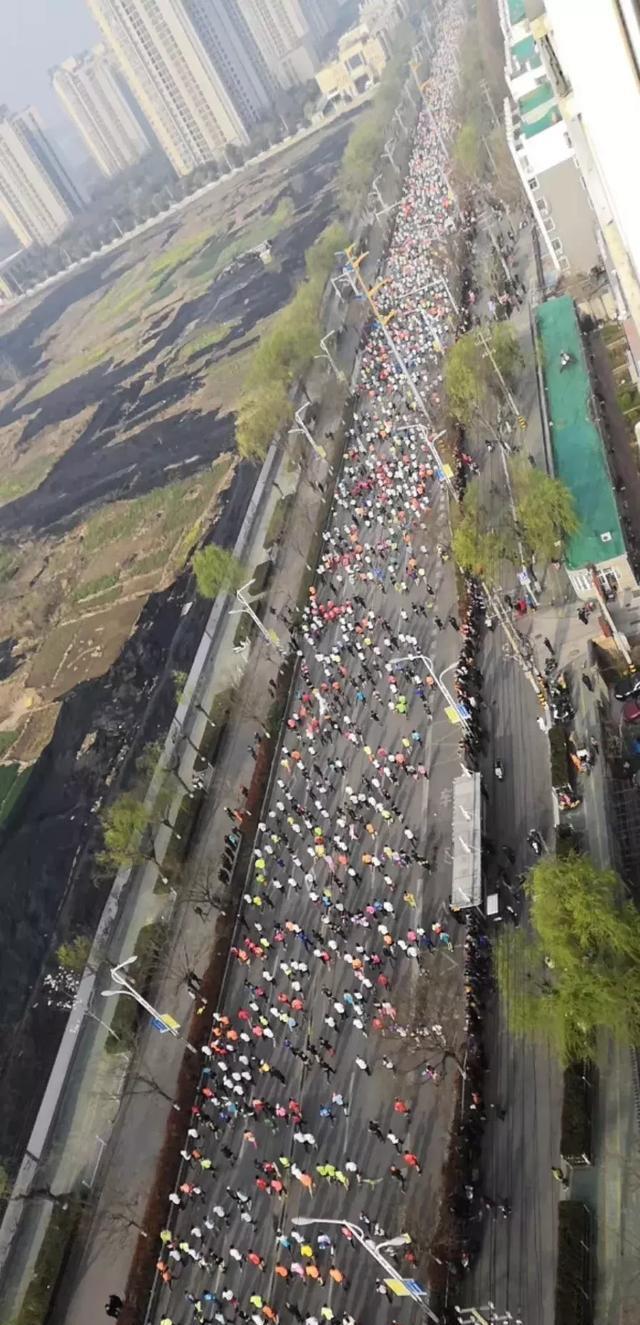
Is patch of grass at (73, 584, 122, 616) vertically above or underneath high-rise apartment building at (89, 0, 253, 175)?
underneath

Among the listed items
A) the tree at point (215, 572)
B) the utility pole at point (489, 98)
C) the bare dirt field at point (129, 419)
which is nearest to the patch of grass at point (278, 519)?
the tree at point (215, 572)

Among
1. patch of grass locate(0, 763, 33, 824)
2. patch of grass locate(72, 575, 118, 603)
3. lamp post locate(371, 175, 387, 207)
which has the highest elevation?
lamp post locate(371, 175, 387, 207)

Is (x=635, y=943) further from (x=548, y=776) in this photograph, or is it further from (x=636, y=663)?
(x=636, y=663)

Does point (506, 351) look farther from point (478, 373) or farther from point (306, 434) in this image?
point (306, 434)

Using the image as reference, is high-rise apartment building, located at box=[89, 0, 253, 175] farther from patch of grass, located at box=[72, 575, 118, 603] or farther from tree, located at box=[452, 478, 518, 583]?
tree, located at box=[452, 478, 518, 583]

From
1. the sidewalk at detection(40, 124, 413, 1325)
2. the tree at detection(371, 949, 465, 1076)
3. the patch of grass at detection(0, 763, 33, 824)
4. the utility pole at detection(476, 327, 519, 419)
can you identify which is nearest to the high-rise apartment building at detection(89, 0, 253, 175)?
the sidewalk at detection(40, 124, 413, 1325)

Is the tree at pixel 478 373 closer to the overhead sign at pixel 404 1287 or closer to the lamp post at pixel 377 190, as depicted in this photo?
the overhead sign at pixel 404 1287
